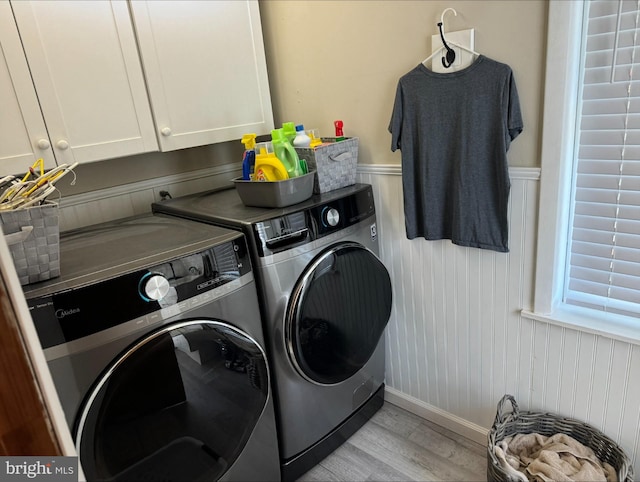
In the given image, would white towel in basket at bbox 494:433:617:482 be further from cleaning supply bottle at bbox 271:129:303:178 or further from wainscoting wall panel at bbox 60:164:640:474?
cleaning supply bottle at bbox 271:129:303:178

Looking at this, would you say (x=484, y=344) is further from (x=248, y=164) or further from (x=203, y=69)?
(x=203, y=69)

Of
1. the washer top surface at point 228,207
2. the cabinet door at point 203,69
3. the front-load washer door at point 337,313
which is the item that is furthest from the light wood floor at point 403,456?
the cabinet door at point 203,69

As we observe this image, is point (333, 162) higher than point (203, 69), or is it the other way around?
point (203, 69)

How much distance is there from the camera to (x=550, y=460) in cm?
144

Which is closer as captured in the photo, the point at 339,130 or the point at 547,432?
the point at 547,432

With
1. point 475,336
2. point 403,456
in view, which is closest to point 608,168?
point 475,336

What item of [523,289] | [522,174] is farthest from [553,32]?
[523,289]

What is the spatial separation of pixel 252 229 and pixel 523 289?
954mm

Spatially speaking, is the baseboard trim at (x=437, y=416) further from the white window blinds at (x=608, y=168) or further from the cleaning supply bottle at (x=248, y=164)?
the cleaning supply bottle at (x=248, y=164)

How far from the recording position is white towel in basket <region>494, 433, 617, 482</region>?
1.39 metres

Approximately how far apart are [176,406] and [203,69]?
1.24 m

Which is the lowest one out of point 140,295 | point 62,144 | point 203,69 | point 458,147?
point 140,295

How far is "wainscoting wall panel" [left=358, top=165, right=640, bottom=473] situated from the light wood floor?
0.07 m

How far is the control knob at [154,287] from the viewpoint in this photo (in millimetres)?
1148
